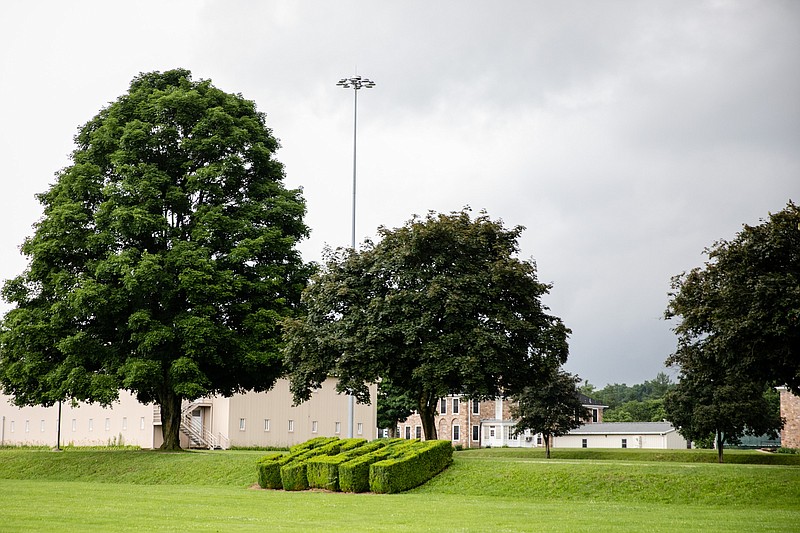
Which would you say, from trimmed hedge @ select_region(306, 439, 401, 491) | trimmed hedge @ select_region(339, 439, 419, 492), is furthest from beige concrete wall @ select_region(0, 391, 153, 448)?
trimmed hedge @ select_region(339, 439, 419, 492)

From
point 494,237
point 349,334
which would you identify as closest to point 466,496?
point 349,334

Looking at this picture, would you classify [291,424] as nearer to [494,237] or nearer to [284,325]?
[284,325]

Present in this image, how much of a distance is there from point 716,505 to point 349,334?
572 inches

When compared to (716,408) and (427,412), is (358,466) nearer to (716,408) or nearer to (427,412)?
(427,412)

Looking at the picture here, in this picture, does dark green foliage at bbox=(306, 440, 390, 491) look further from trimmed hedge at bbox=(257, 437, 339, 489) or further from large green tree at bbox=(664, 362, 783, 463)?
large green tree at bbox=(664, 362, 783, 463)

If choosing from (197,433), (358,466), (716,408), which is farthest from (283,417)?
(358,466)

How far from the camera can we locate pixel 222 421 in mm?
54812

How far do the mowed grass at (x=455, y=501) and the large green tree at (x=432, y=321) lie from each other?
4.01 meters

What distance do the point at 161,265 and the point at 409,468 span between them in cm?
1534

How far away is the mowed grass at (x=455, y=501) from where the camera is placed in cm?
1614

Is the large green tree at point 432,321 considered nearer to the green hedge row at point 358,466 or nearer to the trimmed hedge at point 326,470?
the green hedge row at point 358,466

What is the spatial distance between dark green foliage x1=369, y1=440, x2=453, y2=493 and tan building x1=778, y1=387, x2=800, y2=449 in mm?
42856

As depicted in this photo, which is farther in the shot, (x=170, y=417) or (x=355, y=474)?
(x=170, y=417)

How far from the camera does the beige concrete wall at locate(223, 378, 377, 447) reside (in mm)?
54875
